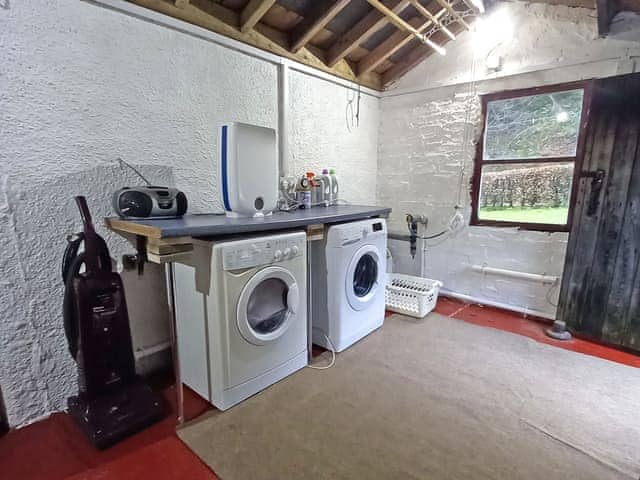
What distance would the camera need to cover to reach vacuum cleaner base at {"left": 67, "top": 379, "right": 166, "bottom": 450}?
1.39 metres

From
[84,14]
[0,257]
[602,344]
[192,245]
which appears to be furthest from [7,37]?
[602,344]

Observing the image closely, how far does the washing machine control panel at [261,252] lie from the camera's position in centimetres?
149

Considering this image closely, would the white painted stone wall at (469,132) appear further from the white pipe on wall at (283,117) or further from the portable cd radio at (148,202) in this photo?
the portable cd radio at (148,202)

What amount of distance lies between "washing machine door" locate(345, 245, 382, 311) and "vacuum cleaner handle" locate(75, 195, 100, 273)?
1404 mm

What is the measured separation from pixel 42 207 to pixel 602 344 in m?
3.60

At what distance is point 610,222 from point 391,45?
220 cm

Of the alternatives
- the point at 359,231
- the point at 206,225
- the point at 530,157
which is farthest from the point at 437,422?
the point at 530,157

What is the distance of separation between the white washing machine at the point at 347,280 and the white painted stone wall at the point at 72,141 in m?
0.90

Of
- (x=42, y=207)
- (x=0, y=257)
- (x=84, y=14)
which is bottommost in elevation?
(x=0, y=257)

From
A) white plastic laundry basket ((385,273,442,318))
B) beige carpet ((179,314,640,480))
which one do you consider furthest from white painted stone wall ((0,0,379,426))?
white plastic laundry basket ((385,273,442,318))

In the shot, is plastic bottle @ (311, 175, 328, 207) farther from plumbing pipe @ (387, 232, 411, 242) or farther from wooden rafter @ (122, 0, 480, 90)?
plumbing pipe @ (387, 232, 411, 242)

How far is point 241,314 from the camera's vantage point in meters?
1.56

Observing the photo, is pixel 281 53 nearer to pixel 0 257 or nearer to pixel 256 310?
pixel 256 310

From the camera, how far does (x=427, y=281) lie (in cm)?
301
